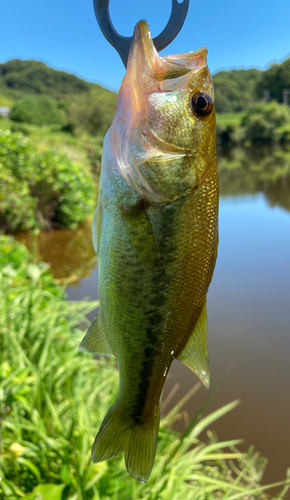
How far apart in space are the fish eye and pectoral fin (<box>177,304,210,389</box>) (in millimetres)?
642

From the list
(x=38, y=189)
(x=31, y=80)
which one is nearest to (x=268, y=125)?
(x=31, y=80)


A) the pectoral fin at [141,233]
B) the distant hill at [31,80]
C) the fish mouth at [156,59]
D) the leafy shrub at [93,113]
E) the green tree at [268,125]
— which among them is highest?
the distant hill at [31,80]

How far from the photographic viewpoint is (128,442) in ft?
3.36

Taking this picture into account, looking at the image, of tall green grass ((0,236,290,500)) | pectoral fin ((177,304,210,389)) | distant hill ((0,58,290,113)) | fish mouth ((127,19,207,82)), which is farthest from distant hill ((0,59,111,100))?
pectoral fin ((177,304,210,389))

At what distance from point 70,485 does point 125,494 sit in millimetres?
325

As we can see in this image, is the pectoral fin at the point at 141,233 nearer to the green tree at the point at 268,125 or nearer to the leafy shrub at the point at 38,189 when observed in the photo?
the leafy shrub at the point at 38,189

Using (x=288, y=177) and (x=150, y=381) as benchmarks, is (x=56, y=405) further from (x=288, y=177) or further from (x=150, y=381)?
(x=288, y=177)

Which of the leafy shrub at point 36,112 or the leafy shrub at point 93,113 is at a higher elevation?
the leafy shrub at point 36,112

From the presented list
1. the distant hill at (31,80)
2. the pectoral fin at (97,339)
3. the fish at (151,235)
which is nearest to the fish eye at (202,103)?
the fish at (151,235)

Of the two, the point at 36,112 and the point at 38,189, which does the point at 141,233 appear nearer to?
the point at 38,189

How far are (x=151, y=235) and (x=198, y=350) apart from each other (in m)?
0.40

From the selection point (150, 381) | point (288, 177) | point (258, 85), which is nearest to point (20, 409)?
point (150, 381)

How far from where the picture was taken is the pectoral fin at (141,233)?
961 millimetres

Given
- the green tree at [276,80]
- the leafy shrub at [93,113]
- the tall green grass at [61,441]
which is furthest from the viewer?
the green tree at [276,80]
